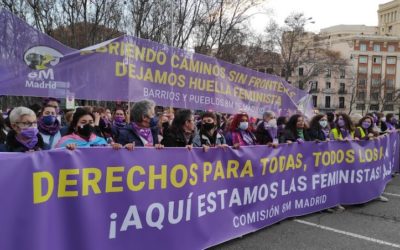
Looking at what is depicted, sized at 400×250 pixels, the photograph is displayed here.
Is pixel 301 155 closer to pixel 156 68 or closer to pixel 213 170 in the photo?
pixel 213 170

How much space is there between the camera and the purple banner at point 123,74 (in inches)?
161

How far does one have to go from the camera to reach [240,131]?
547 centimetres

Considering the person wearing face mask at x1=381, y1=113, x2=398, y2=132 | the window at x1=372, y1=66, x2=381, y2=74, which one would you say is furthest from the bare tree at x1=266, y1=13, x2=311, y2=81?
the window at x1=372, y1=66, x2=381, y2=74

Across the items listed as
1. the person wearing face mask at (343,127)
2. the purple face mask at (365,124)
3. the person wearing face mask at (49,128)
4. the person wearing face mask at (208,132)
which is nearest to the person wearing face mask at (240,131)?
the person wearing face mask at (208,132)

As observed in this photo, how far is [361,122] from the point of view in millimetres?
7867

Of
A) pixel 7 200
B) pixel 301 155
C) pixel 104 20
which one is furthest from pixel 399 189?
pixel 104 20

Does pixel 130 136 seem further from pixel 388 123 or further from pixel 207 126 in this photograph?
pixel 388 123

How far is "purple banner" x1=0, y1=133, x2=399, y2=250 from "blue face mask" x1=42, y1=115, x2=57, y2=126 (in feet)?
3.96

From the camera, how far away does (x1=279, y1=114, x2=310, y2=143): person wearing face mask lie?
19.2 feet

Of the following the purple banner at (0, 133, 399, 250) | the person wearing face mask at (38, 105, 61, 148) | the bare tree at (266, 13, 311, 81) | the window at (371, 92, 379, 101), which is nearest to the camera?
the purple banner at (0, 133, 399, 250)

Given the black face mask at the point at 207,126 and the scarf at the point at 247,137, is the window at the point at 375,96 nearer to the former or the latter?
the scarf at the point at 247,137

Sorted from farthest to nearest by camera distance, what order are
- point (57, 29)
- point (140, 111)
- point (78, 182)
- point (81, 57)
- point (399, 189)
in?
point (57, 29) < point (399, 189) < point (81, 57) < point (140, 111) < point (78, 182)

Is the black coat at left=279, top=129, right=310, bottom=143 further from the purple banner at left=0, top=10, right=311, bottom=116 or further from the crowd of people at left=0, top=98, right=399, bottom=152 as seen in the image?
the purple banner at left=0, top=10, right=311, bottom=116

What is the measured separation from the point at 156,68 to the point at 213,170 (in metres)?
1.69
